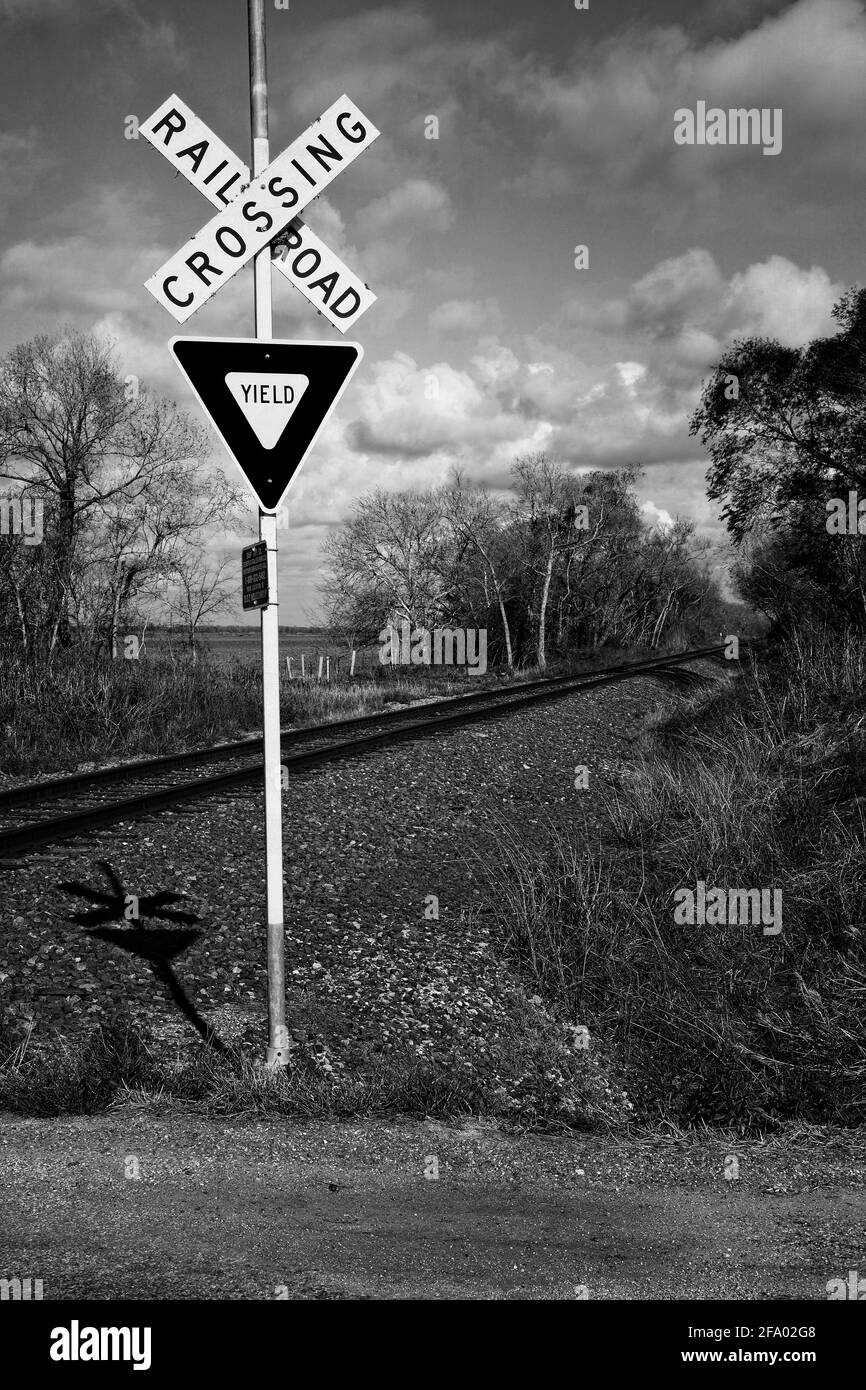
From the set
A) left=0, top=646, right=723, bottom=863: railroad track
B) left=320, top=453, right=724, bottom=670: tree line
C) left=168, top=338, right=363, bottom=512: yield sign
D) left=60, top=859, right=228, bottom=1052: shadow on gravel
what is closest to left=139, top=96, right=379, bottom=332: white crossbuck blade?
left=168, top=338, right=363, bottom=512: yield sign

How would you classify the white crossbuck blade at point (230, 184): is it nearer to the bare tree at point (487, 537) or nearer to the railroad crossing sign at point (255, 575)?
the railroad crossing sign at point (255, 575)

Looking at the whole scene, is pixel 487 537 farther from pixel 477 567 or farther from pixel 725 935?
pixel 725 935

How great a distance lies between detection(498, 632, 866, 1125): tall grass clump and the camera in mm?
4629

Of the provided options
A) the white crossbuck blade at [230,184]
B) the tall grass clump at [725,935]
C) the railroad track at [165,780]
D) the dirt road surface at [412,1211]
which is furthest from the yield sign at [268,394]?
the railroad track at [165,780]

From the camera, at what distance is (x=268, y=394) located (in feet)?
13.4

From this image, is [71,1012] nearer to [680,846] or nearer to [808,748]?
[680,846]

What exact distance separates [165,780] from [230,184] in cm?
923

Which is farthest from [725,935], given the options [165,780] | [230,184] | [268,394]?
[165,780]

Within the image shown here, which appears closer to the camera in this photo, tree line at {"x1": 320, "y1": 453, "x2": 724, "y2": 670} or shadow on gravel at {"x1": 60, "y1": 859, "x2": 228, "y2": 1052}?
shadow on gravel at {"x1": 60, "y1": 859, "x2": 228, "y2": 1052}

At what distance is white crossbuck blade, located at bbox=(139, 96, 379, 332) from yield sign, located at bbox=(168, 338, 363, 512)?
0.33m

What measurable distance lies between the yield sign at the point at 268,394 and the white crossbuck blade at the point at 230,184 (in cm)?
33

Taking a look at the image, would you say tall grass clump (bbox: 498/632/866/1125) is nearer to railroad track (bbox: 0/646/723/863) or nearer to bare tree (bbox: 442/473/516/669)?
railroad track (bbox: 0/646/723/863)

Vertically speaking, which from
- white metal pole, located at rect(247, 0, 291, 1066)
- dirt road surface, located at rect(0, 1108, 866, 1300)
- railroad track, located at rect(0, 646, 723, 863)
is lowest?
dirt road surface, located at rect(0, 1108, 866, 1300)

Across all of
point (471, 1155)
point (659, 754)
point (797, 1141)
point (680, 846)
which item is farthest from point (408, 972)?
point (659, 754)
